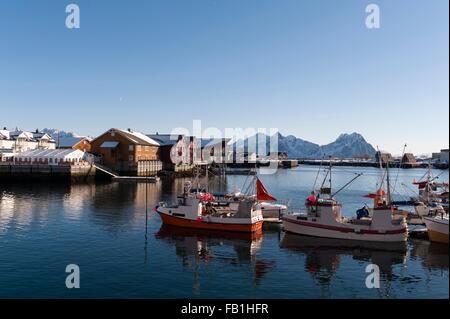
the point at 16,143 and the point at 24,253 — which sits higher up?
the point at 16,143

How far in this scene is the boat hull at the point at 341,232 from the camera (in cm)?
3819

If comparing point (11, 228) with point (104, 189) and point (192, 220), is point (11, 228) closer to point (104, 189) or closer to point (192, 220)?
point (192, 220)

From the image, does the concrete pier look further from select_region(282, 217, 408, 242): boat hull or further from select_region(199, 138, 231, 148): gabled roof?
select_region(282, 217, 408, 242): boat hull

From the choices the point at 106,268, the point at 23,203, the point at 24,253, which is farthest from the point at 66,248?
A: the point at 23,203

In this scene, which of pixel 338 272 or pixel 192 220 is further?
pixel 192 220

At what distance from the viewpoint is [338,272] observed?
1139 inches

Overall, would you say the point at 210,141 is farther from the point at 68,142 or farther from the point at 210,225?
the point at 210,225

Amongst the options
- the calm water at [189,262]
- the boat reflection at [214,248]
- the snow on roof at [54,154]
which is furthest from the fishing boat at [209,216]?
the snow on roof at [54,154]

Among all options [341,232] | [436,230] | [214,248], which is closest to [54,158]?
[214,248]

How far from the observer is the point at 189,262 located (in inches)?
1217

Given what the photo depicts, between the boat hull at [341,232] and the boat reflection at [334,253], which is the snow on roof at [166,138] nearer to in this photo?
the boat hull at [341,232]

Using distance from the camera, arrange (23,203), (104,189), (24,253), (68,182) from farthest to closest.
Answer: (68,182), (104,189), (23,203), (24,253)
